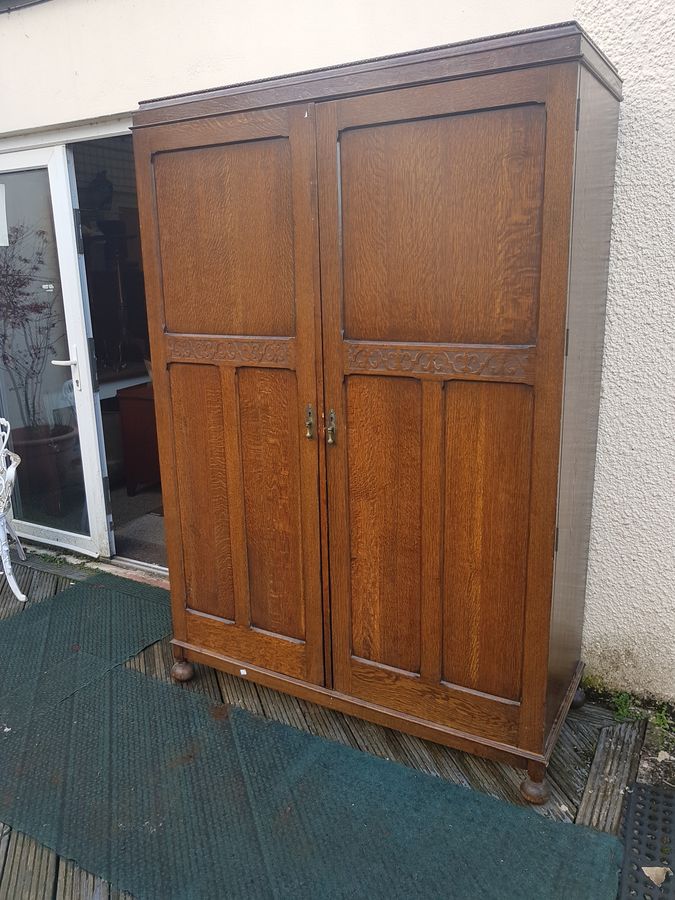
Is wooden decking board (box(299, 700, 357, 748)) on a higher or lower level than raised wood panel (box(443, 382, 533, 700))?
lower

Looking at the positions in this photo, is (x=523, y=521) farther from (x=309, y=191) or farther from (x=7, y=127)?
(x=7, y=127)

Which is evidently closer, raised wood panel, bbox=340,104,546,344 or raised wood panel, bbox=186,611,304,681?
raised wood panel, bbox=340,104,546,344

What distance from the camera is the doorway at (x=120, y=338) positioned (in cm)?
459

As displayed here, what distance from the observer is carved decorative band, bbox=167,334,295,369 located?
7.45 feet

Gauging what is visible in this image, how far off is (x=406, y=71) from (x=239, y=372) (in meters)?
1.02

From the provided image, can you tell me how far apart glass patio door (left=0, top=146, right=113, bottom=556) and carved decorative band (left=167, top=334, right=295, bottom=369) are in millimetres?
1363

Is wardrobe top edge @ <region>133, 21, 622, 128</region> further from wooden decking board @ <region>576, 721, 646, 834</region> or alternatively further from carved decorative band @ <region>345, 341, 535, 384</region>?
wooden decking board @ <region>576, 721, 646, 834</region>

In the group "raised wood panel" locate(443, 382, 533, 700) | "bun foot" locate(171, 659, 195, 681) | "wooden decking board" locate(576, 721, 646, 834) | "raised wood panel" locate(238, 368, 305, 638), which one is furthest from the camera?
"bun foot" locate(171, 659, 195, 681)

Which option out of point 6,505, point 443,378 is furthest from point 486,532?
point 6,505

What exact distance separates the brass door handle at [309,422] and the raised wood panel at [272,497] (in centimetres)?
5

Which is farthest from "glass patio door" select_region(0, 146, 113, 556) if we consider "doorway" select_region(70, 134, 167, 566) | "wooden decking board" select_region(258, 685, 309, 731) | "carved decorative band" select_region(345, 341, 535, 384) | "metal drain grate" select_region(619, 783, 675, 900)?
"metal drain grate" select_region(619, 783, 675, 900)

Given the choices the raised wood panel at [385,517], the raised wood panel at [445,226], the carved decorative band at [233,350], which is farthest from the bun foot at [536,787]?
the carved decorative band at [233,350]

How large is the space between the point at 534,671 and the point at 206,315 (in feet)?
4.93

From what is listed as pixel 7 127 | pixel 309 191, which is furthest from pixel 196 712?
pixel 7 127
